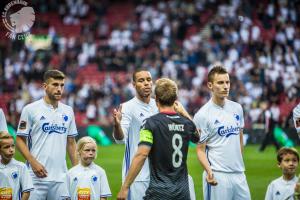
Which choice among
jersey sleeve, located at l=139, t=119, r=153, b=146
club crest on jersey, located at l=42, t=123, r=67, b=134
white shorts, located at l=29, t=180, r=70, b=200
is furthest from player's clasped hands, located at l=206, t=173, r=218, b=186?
club crest on jersey, located at l=42, t=123, r=67, b=134

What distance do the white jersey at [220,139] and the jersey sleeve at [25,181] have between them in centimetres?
216

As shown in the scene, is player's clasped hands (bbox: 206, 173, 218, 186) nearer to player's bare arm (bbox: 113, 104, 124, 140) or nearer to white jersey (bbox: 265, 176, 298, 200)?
white jersey (bbox: 265, 176, 298, 200)

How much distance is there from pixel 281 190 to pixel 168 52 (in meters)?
23.7

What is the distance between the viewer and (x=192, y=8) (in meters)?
34.4

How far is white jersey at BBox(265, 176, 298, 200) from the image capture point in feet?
Result: 27.3

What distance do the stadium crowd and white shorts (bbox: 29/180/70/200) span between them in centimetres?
1741

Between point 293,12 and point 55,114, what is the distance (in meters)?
25.7

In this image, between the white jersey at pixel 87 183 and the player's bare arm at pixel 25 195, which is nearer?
the player's bare arm at pixel 25 195

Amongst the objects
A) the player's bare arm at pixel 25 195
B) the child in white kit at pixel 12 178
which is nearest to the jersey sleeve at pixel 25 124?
the child in white kit at pixel 12 178

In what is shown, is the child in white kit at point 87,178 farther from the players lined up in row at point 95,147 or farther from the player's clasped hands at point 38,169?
the player's clasped hands at point 38,169

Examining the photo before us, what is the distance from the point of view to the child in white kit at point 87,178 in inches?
357

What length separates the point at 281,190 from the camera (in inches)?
328

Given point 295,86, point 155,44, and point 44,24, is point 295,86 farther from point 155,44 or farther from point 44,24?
point 44,24

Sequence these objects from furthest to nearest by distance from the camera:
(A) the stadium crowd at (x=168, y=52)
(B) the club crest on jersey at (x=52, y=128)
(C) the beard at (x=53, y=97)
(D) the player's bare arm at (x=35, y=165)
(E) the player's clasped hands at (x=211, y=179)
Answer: (A) the stadium crowd at (x=168, y=52) → (C) the beard at (x=53, y=97) → (B) the club crest on jersey at (x=52, y=128) → (D) the player's bare arm at (x=35, y=165) → (E) the player's clasped hands at (x=211, y=179)
